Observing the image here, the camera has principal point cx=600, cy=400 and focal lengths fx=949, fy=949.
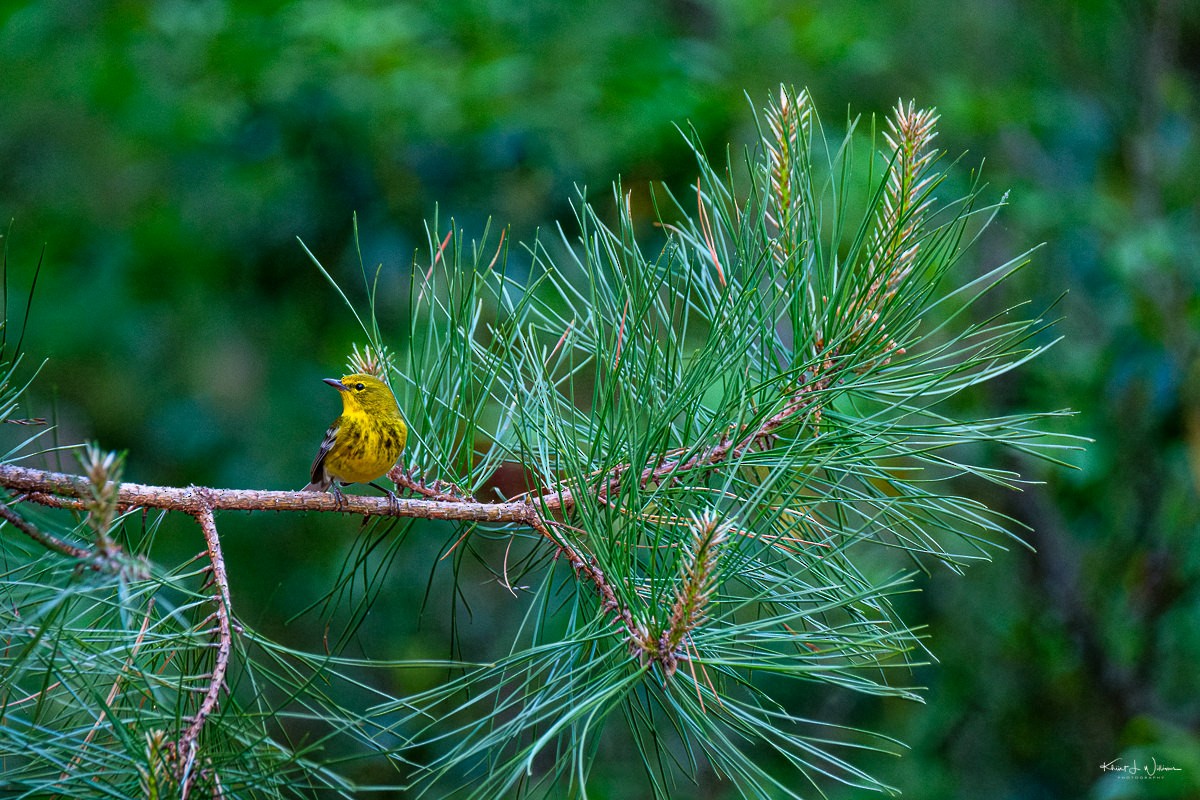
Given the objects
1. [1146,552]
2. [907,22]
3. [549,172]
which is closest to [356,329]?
[549,172]

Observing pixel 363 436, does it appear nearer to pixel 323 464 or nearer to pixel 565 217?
pixel 323 464

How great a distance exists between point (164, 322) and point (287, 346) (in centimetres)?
102

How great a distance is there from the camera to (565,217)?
4.07 metres

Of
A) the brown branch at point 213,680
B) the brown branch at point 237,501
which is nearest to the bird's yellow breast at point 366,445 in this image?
the brown branch at point 237,501

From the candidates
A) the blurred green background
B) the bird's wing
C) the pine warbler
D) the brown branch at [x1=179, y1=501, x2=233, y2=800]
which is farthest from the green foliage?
the blurred green background

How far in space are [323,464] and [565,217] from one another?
2176mm

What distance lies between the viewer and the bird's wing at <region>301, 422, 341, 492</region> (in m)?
2.10

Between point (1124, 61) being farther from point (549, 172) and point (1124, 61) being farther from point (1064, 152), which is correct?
point (549, 172)

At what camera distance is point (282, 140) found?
4.16m

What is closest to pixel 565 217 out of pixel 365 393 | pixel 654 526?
pixel 365 393

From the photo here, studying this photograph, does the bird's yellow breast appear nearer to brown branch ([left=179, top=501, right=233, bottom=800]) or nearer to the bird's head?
the bird's head

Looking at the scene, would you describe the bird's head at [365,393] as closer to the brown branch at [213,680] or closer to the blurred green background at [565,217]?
the brown branch at [213,680]

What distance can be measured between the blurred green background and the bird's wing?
1.81 metres

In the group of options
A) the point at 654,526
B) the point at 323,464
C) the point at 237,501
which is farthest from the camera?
the point at 323,464
